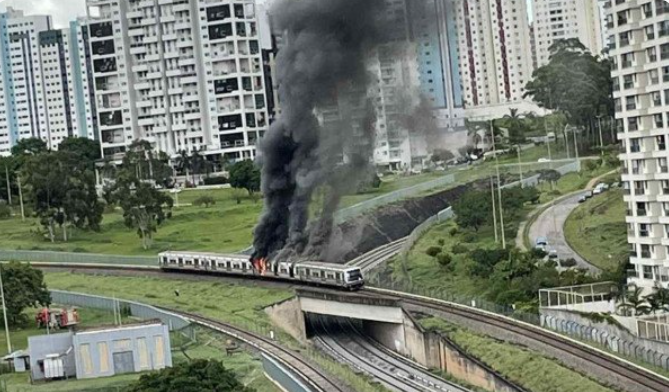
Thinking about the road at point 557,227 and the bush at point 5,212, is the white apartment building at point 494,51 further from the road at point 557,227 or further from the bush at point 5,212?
the bush at point 5,212

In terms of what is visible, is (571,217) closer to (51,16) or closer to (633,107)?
(633,107)

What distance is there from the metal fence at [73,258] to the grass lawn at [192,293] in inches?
137

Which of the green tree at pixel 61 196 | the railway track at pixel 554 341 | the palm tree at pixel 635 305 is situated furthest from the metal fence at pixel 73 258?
the palm tree at pixel 635 305

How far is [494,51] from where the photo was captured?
74938 millimetres

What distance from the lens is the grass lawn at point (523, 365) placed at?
109ft

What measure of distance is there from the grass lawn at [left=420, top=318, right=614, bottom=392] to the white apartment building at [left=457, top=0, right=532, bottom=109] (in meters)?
31.8

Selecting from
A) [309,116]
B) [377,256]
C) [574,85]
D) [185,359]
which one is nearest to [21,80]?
[574,85]

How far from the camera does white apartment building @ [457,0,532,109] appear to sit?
7125 cm

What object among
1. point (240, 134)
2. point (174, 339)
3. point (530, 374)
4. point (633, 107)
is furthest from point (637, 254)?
point (240, 134)

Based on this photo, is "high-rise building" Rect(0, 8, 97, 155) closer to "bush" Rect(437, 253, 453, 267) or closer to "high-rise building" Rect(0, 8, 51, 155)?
"high-rise building" Rect(0, 8, 51, 155)

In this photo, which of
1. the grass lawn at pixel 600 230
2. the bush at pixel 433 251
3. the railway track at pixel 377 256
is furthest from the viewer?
the railway track at pixel 377 256

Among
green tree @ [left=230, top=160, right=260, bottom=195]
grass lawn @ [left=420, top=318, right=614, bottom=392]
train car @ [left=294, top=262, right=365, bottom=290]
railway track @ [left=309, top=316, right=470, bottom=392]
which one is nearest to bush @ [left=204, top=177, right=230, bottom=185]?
green tree @ [left=230, top=160, right=260, bottom=195]

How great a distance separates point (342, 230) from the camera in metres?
60.3

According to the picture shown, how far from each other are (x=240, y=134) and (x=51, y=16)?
181ft
